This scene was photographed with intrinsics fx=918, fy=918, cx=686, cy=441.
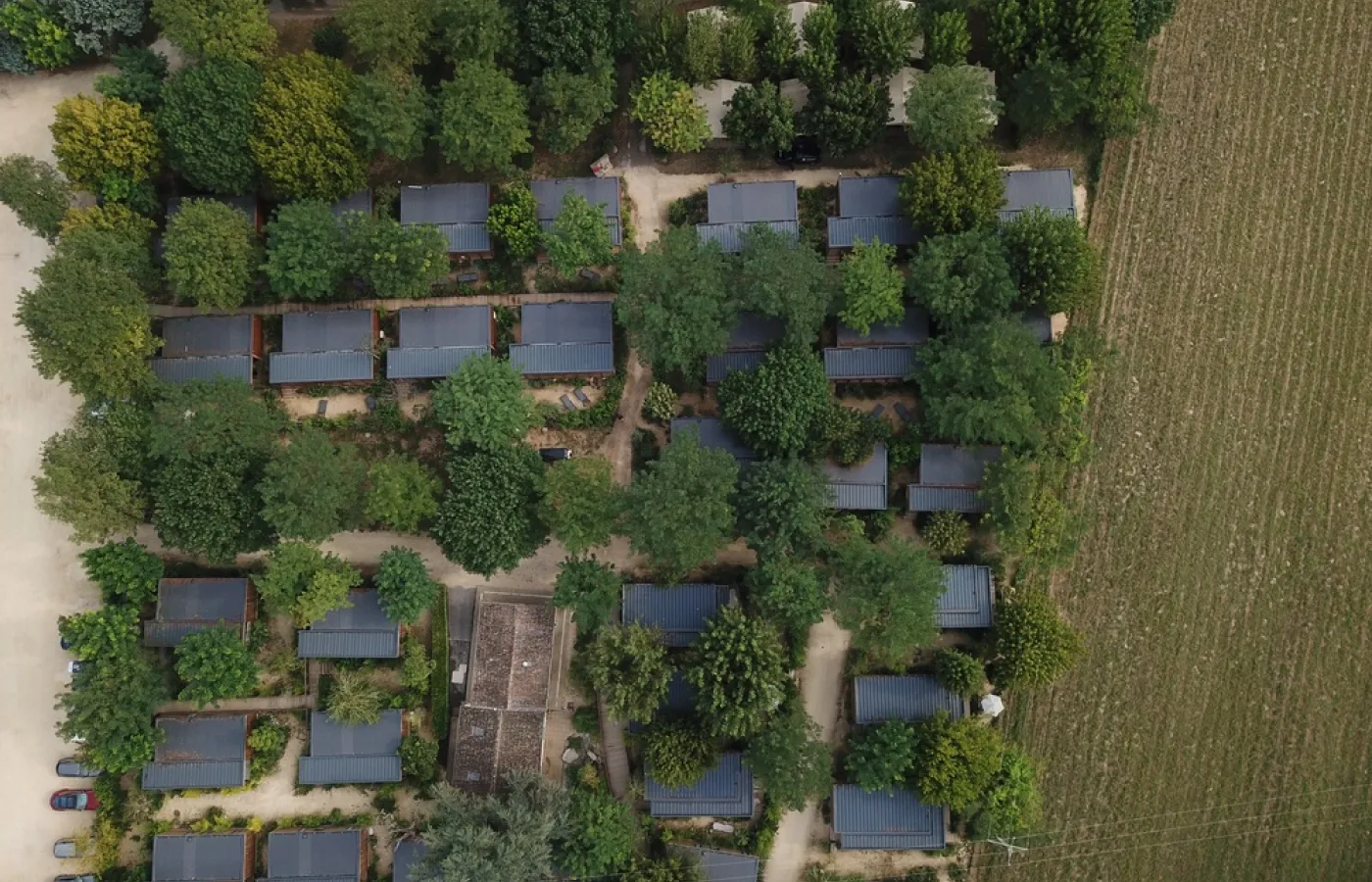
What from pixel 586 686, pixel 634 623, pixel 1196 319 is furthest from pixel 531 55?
pixel 1196 319

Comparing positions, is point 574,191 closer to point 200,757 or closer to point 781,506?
point 781,506

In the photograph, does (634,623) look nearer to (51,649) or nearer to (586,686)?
(586,686)

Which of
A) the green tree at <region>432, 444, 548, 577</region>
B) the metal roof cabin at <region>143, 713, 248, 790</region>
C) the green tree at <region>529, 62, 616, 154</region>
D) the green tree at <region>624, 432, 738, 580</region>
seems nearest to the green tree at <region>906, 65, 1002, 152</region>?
the green tree at <region>529, 62, 616, 154</region>

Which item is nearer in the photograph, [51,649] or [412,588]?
[412,588]

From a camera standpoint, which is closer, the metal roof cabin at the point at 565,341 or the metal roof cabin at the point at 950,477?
the metal roof cabin at the point at 950,477

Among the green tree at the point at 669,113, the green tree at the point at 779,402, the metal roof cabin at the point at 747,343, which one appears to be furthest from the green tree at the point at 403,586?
the green tree at the point at 669,113

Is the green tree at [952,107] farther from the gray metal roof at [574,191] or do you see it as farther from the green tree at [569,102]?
the gray metal roof at [574,191]
